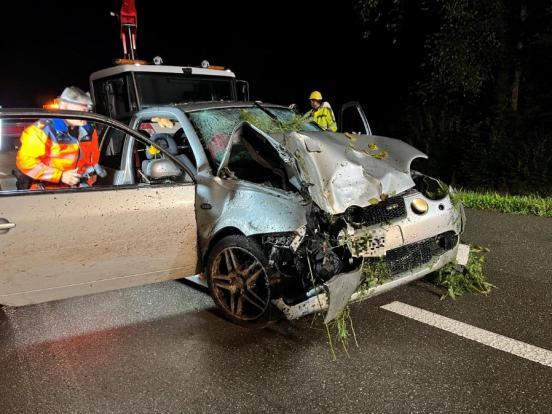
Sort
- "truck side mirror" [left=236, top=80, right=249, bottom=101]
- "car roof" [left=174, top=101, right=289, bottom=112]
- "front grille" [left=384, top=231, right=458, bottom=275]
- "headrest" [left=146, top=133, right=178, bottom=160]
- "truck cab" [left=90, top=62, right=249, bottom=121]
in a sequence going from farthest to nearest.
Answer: "truck side mirror" [left=236, top=80, right=249, bottom=101]
"truck cab" [left=90, top=62, right=249, bottom=121]
"headrest" [left=146, top=133, right=178, bottom=160]
"car roof" [left=174, top=101, right=289, bottom=112]
"front grille" [left=384, top=231, right=458, bottom=275]

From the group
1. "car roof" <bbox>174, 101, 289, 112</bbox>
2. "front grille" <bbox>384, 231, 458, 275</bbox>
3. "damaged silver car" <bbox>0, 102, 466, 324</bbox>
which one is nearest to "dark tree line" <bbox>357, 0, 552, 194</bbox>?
"front grille" <bbox>384, 231, 458, 275</bbox>

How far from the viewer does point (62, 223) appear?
3209mm

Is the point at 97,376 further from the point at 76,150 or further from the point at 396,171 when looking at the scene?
the point at 396,171

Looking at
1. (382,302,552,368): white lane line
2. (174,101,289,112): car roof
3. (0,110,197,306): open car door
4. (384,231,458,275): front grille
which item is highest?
(174,101,289,112): car roof

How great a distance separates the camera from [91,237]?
3305 mm

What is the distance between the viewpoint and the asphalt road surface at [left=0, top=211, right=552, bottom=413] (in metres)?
2.62

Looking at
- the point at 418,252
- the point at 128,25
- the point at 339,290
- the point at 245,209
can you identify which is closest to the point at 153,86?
the point at 128,25

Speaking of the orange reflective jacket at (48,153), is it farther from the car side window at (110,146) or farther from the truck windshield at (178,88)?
the truck windshield at (178,88)

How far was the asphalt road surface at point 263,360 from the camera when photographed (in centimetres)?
262

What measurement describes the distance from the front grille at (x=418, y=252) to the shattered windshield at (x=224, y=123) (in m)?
1.23

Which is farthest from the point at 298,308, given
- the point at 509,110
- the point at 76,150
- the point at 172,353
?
the point at 509,110

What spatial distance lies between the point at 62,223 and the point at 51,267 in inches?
12.2

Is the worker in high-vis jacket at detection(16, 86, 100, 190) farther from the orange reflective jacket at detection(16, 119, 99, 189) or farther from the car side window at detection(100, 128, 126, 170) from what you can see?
the car side window at detection(100, 128, 126, 170)

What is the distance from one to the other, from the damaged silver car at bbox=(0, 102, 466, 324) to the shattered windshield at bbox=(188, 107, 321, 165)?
0.09 ft
